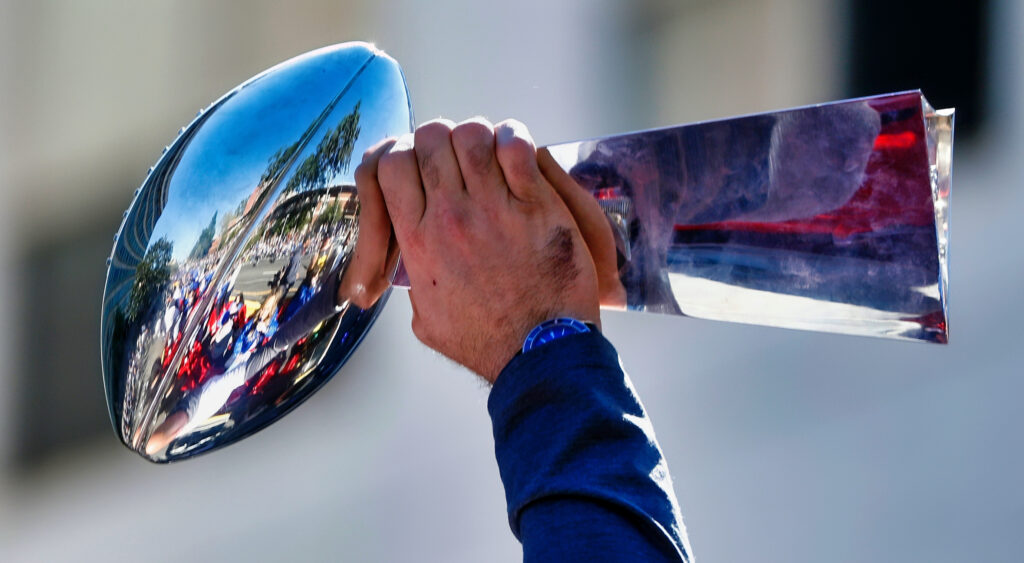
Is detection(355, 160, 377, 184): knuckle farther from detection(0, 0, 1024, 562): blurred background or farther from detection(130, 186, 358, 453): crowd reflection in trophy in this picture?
detection(0, 0, 1024, 562): blurred background

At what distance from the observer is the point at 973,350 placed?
1.84m

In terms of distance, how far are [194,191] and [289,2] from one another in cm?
118

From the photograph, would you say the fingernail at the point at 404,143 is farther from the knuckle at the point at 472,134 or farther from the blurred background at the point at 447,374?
the blurred background at the point at 447,374

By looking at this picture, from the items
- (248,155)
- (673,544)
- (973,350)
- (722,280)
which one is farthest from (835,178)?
(973,350)

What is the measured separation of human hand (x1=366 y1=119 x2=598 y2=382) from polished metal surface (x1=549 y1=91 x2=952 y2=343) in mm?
36

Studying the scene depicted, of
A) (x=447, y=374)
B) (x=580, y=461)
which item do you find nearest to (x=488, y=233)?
(x=580, y=461)

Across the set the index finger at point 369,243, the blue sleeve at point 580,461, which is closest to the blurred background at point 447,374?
the index finger at point 369,243

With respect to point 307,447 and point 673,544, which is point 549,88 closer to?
point 307,447

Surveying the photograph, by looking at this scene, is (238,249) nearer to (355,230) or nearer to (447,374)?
(355,230)

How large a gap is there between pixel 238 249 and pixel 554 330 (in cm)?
18

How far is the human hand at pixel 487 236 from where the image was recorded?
0.49 meters

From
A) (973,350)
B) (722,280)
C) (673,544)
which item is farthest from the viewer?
(973,350)

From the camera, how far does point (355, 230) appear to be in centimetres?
56

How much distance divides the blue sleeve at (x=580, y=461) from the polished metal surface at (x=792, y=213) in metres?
0.08
